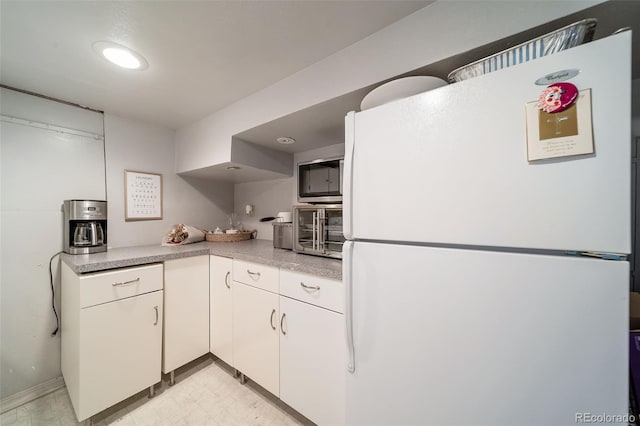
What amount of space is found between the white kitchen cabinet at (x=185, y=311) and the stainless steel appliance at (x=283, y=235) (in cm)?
59

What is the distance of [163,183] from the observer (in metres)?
2.14

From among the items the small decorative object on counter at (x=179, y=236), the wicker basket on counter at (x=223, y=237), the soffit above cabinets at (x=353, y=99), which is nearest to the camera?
the soffit above cabinets at (x=353, y=99)

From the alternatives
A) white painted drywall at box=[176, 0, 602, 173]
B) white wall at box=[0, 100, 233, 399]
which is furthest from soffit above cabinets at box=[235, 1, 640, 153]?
white wall at box=[0, 100, 233, 399]

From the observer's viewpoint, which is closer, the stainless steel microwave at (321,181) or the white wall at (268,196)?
the stainless steel microwave at (321,181)

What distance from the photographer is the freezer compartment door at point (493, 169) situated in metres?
0.52

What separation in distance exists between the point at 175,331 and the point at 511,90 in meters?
2.21

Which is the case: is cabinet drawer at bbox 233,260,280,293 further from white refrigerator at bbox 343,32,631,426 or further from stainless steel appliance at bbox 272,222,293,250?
white refrigerator at bbox 343,32,631,426

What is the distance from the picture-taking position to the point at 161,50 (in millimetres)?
1129

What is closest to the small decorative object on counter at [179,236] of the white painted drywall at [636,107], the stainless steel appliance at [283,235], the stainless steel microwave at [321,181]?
the stainless steel appliance at [283,235]

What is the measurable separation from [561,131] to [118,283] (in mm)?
2092

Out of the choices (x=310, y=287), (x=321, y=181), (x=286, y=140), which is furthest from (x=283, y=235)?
(x=286, y=140)

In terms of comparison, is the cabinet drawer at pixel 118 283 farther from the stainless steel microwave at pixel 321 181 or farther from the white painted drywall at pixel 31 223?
the stainless steel microwave at pixel 321 181

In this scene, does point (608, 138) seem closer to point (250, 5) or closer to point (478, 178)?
point (478, 178)

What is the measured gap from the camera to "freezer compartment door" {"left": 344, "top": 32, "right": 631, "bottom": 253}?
52cm
